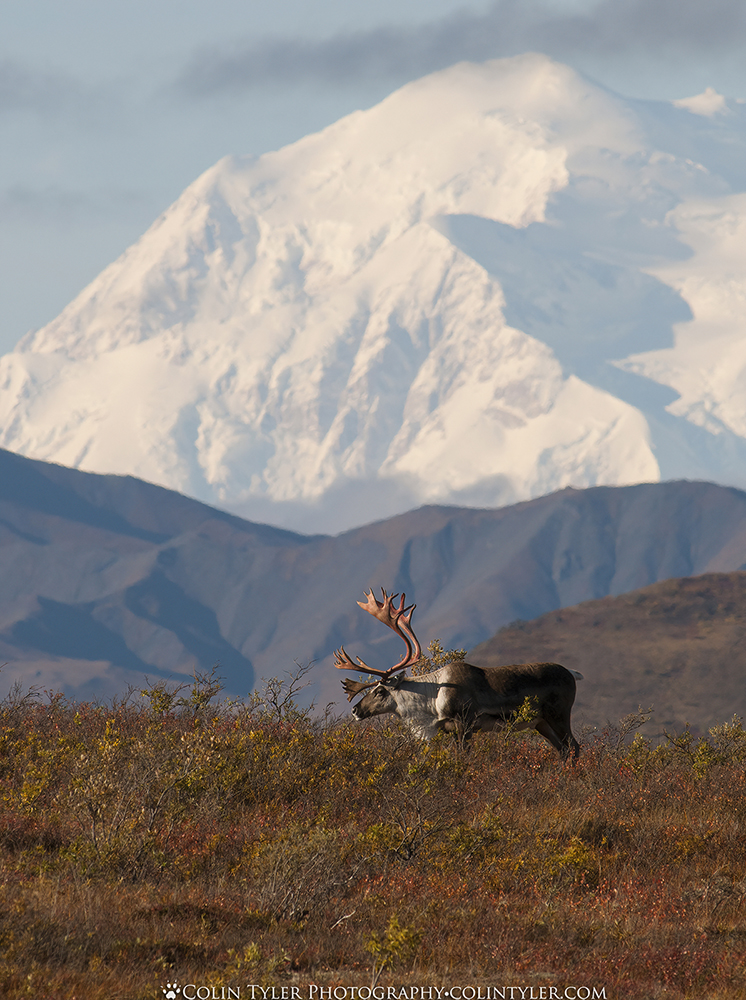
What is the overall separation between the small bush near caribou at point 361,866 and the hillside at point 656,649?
11151 centimetres

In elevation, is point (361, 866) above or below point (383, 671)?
below

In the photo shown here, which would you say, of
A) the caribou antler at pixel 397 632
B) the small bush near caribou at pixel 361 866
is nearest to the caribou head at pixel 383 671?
the caribou antler at pixel 397 632

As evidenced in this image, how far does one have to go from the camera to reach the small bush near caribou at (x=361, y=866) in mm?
9172

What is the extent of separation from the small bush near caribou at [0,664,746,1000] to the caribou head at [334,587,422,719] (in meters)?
0.82

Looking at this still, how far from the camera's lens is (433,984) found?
29.6 ft

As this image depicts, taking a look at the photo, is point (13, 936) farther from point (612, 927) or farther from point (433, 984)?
point (612, 927)

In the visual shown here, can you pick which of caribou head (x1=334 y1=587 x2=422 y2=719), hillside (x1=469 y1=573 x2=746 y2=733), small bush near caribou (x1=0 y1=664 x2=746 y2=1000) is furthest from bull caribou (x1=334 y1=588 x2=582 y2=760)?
hillside (x1=469 y1=573 x2=746 y2=733)

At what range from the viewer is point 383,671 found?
17.3 m

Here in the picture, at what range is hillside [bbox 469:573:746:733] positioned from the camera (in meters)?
141

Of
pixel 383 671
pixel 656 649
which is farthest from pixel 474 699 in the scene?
pixel 656 649

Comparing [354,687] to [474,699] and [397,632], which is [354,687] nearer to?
[397,632]

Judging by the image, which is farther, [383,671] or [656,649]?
[656,649]

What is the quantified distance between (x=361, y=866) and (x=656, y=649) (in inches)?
6175

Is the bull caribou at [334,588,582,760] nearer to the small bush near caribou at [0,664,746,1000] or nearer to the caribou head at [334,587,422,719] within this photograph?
the caribou head at [334,587,422,719]
